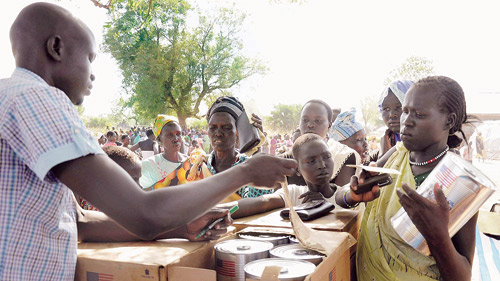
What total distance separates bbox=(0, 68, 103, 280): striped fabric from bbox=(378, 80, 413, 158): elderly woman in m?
2.77

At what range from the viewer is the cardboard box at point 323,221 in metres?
1.76

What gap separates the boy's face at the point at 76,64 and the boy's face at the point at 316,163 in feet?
5.93

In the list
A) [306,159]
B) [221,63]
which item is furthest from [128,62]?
[306,159]

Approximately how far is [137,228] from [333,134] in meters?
4.33

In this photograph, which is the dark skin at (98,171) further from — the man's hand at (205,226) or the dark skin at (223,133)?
Answer: the dark skin at (223,133)

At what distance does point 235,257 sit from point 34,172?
720 millimetres

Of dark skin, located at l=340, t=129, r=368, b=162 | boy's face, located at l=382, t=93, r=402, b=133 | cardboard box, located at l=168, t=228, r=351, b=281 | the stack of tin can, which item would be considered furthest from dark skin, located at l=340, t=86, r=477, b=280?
dark skin, located at l=340, t=129, r=368, b=162

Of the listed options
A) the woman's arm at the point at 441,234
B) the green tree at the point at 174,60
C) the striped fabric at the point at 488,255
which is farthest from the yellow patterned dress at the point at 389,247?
the green tree at the point at 174,60

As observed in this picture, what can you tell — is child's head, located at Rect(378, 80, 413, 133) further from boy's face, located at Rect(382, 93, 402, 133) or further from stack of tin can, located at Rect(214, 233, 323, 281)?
stack of tin can, located at Rect(214, 233, 323, 281)

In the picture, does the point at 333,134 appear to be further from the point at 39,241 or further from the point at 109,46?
the point at 109,46

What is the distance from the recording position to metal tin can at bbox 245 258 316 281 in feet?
3.92

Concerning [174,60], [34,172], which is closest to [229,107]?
[34,172]

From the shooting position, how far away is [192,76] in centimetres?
2603

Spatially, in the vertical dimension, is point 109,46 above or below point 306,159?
above
